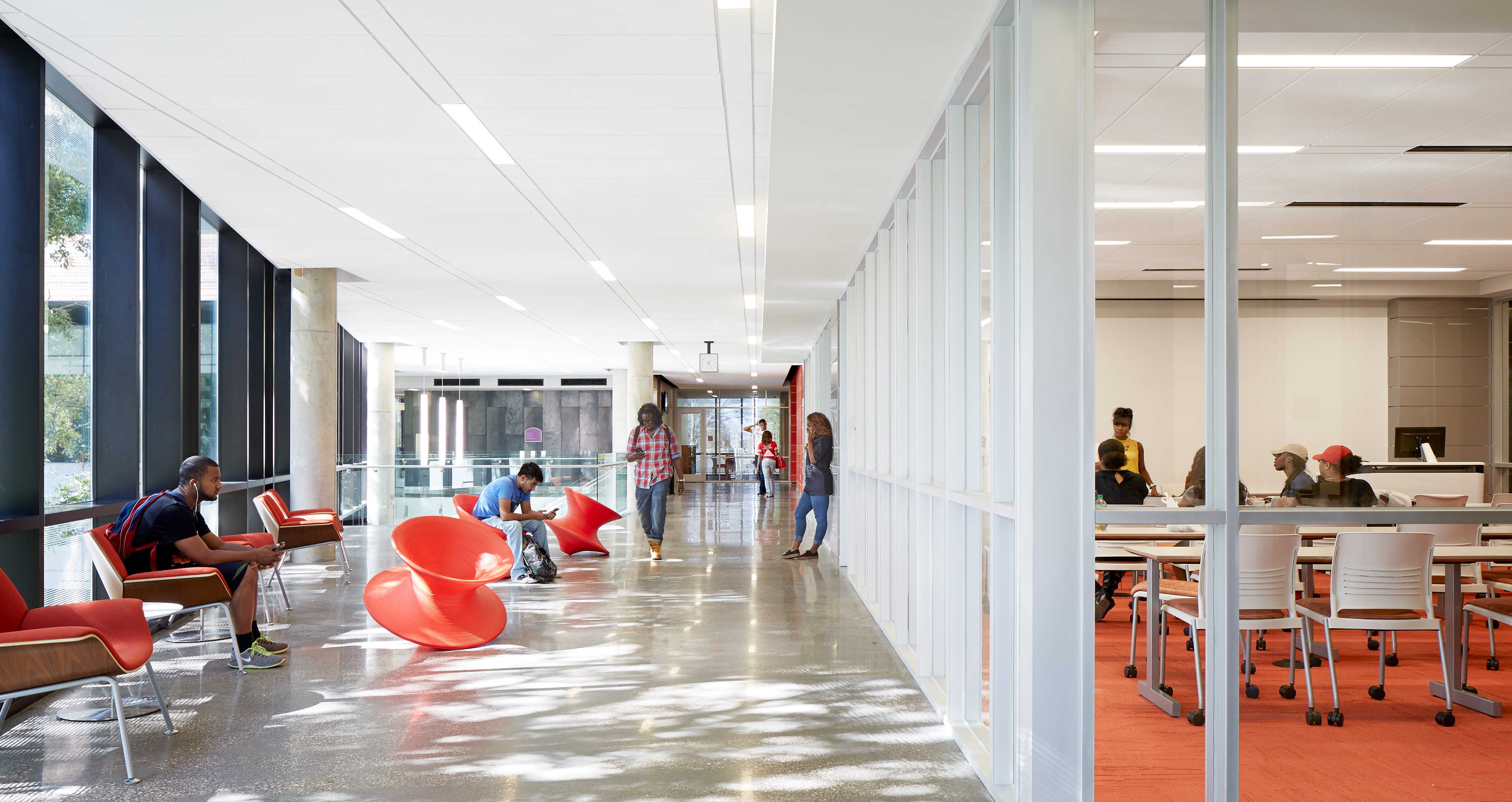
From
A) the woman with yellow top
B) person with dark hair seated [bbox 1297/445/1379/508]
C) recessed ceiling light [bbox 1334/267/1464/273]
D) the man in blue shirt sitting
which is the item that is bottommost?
the man in blue shirt sitting

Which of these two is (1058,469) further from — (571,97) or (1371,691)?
(571,97)

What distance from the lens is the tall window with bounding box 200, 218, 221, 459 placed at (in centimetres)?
849

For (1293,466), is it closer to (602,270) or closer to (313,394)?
(602,270)

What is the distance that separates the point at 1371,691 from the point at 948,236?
2742mm

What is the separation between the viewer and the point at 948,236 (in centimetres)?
427

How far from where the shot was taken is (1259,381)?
9.13ft

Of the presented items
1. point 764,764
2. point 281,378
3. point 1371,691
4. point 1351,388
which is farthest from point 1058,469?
point 281,378

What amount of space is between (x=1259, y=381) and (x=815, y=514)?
24.3 ft

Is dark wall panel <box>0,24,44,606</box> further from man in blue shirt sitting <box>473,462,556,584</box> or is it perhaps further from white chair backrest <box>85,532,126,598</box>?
man in blue shirt sitting <box>473,462,556,584</box>

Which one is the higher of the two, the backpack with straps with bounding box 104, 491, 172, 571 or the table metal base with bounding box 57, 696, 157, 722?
the backpack with straps with bounding box 104, 491, 172, 571

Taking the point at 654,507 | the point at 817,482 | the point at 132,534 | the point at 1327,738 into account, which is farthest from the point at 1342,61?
the point at 654,507

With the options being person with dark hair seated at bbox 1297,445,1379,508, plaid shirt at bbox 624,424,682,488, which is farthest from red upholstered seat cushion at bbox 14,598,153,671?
plaid shirt at bbox 624,424,682,488

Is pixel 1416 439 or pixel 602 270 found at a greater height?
pixel 602 270

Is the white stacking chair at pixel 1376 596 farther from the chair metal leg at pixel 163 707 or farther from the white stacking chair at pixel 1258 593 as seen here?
the chair metal leg at pixel 163 707
